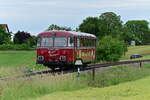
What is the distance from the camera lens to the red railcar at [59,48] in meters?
27.7

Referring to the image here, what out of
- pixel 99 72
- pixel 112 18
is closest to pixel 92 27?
pixel 112 18

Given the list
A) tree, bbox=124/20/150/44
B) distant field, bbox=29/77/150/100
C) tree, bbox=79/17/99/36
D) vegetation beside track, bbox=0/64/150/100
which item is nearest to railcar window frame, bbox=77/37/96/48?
vegetation beside track, bbox=0/64/150/100

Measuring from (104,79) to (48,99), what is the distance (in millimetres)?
8917

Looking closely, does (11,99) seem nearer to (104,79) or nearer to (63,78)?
(63,78)

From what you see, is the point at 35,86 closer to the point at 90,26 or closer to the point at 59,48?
the point at 59,48

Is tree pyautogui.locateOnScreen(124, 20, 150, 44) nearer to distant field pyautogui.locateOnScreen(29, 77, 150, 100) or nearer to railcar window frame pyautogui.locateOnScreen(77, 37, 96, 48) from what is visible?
railcar window frame pyautogui.locateOnScreen(77, 37, 96, 48)

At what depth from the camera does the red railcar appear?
2773 centimetres

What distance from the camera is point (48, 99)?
13.1m

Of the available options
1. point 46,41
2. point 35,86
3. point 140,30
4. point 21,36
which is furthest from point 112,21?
point 35,86

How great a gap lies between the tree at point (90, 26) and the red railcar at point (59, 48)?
69.4 m

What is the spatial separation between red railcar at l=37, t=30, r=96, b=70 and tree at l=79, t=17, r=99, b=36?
228 ft

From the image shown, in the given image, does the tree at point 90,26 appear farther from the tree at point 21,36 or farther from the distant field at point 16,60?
the distant field at point 16,60

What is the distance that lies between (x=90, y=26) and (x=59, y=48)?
7097cm

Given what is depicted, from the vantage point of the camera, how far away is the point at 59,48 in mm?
27797
